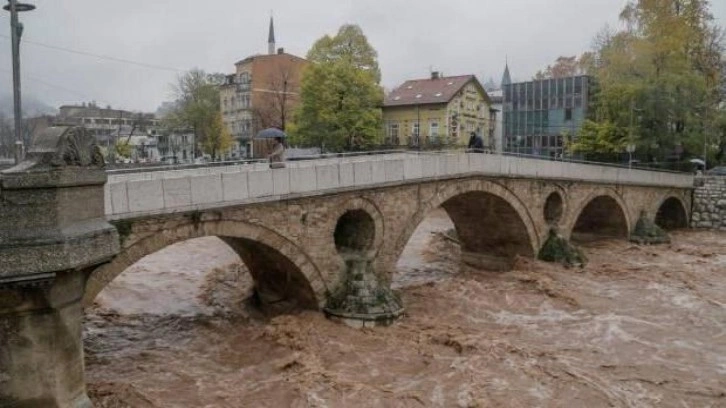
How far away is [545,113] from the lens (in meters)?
48.2

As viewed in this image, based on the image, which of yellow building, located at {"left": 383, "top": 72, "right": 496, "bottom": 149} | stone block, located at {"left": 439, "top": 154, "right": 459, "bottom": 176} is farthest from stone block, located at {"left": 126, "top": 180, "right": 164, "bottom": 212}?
yellow building, located at {"left": 383, "top": 72, "right": 496, "bottom": 149}

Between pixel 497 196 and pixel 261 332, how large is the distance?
8.90 m

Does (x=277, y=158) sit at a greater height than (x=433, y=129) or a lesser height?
lesser

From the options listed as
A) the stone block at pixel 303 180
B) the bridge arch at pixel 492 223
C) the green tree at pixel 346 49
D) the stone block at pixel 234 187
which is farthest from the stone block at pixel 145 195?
the green tree at pixel 346 49

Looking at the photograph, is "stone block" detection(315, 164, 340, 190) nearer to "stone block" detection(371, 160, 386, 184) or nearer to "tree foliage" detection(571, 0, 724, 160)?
"stone block" detection(371, 160, 386, 184)

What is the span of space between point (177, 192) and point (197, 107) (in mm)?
34862

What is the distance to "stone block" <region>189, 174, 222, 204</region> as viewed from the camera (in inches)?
388

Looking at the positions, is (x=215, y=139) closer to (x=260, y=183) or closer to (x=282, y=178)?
(x=282, y=178)

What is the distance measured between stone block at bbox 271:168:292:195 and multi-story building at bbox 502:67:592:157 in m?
35.7

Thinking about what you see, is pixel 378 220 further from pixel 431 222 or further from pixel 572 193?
pixel 431 222

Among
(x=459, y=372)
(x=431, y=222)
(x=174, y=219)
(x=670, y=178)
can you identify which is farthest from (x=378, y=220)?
(x=670, y=178)

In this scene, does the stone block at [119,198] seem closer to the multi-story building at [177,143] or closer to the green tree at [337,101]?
the green tree at [337,101]

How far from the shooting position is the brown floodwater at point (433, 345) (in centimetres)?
970

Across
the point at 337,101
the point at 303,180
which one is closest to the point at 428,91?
the point at 337,101
